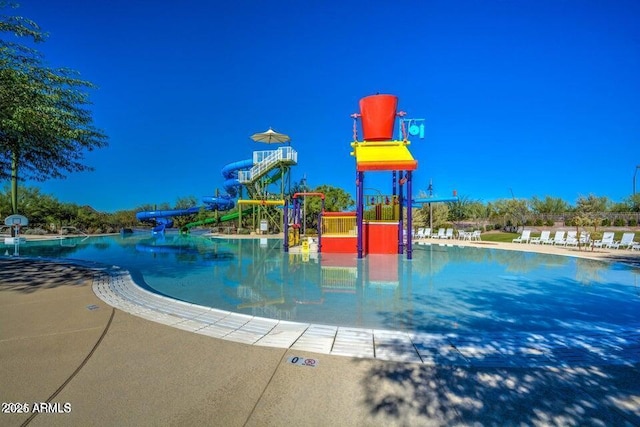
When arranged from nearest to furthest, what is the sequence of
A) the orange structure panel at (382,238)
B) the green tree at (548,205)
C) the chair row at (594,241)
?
the orange structure panel at (382,238) < the chair row at (594,241) < the green tree at (548,205)

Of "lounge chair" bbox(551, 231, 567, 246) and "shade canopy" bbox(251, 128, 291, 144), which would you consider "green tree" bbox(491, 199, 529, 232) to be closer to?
"lounge chair" bbox(551, 231, 567, 246)

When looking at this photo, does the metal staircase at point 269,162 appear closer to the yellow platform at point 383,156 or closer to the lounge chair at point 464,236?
the yellow platform at point 383,156

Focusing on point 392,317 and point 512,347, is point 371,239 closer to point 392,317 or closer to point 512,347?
point 392,317

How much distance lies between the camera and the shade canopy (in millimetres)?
30639

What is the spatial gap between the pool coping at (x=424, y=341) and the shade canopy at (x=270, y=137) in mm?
26889

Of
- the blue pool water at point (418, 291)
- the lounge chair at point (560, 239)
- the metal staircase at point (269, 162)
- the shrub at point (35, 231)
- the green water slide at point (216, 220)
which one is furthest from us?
the green water slide at point (216, 220)

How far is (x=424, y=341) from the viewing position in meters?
4.07

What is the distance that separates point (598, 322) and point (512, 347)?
2.42 metres


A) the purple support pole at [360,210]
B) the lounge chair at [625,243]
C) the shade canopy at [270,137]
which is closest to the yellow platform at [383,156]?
the purple support pole at [360,210]

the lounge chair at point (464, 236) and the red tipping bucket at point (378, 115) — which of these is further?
the lounge chair at point (464, 236)

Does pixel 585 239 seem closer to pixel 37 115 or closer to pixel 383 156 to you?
pixel 383 156

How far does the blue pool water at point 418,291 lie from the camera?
17.4ft

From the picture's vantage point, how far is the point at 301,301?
21.3 ft

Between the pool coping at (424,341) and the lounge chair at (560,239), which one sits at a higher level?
the lounge chair at (560,239)
